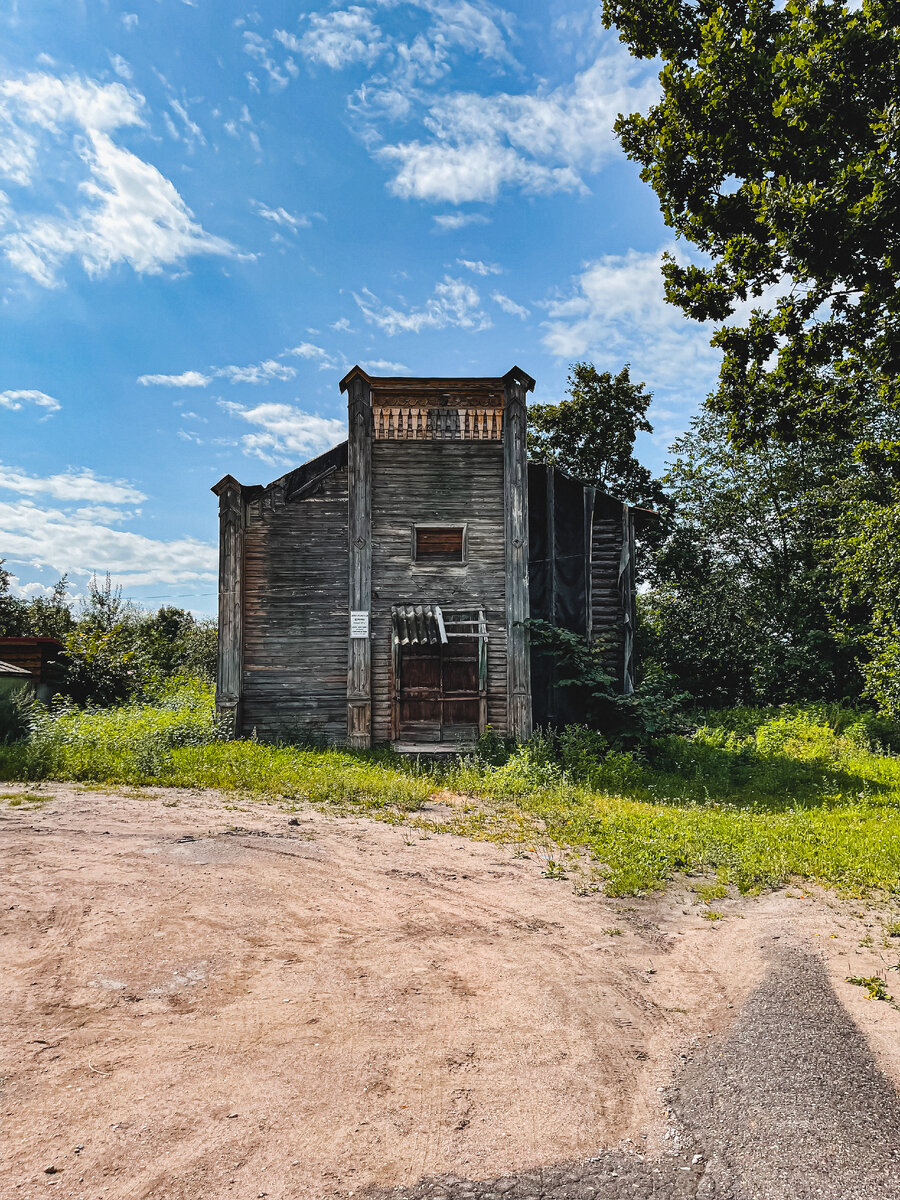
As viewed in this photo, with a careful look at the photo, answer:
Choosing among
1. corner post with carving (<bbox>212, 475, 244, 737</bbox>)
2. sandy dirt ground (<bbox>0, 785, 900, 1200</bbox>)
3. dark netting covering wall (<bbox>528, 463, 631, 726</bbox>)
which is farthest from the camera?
dark netting covering wall (<bbox>528, 463, 631, 726</bbox>)

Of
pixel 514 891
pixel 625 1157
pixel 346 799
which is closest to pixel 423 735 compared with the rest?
pixel 346 799

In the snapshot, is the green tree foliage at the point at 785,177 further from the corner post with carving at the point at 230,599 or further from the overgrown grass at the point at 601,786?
the corner post with carving at the point at 230,599

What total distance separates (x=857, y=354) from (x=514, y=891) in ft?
24.3

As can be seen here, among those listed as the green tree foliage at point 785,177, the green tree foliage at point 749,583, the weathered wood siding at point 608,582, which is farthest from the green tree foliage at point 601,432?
the green tree foliage at point 785,177

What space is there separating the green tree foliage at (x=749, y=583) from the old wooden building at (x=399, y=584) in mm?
9899

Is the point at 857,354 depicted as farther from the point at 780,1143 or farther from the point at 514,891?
the point at 780,1143

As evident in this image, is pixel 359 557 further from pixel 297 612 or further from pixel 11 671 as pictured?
pixel 11 671

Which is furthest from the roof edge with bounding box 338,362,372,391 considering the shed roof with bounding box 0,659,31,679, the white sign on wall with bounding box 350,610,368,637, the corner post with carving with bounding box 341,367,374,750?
the shed roof with bounding box 0,659,31,679

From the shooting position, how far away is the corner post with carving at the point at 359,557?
1294 cm

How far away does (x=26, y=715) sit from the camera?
11.4m

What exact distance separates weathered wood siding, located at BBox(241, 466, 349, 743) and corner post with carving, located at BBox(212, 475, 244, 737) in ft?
0.56

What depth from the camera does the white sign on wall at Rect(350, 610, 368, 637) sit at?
13.1m

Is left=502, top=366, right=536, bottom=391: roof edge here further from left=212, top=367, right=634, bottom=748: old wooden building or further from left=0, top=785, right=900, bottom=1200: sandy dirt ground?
left=0, top=785, right=900, bottom=1200: sandy dirt ground

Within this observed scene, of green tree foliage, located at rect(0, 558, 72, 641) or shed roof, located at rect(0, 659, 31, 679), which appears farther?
green tree foliage, located at rect(0, 558, 72, 641)
